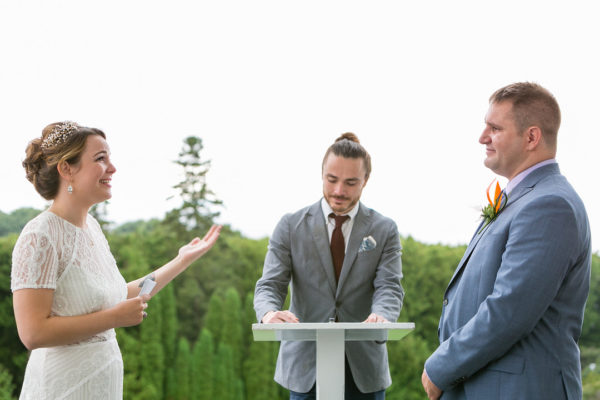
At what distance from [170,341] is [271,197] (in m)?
2.00

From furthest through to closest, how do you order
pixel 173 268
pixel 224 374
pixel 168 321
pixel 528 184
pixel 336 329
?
pixel 224 374 < pixel 168 321 < pixel 173 268 < pixel 336 329 < pixel 528 184

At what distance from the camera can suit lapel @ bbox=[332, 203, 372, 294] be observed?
137 inches

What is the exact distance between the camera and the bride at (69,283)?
2.60m

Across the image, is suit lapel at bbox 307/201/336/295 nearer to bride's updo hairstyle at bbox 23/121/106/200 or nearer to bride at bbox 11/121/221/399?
bride at bbox 11/121/221/399

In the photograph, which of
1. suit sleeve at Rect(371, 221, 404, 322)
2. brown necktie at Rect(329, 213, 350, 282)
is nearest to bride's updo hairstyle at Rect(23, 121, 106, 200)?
brown necktie at Rect(329, 213, 350, 282)

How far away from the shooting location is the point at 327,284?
3492 millimetres

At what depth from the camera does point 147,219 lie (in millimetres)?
7328

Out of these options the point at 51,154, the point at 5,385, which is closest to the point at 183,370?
the point at 5,385

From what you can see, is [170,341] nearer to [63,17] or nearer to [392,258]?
[63,17]

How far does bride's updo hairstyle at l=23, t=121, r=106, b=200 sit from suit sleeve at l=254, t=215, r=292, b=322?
124 cm

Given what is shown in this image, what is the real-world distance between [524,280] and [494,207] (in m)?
0.45

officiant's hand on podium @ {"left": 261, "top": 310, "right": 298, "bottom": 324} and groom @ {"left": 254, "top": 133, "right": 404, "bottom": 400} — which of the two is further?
groom @ {"left": 254, "top": 133, "right": 404, "bottom": 400}

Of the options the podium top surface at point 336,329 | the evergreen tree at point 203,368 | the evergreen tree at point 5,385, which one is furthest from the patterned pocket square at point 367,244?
the evergreen tree at point 5,385

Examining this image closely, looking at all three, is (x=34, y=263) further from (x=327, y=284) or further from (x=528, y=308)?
(x=528, y=308)
